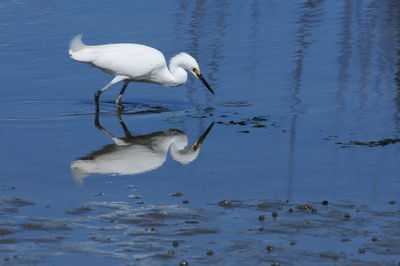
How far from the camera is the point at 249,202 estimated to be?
7.13 metres

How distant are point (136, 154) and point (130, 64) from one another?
2.10m

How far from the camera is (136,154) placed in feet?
28.7

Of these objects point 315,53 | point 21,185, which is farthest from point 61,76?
point 21,185

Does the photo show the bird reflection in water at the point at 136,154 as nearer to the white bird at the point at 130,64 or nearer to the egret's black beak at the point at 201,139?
the egret's black beak at the point at 201,139

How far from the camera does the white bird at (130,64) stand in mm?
10617

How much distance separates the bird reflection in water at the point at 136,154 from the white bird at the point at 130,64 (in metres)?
0.97

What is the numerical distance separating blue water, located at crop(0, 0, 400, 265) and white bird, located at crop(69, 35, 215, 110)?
0.25m

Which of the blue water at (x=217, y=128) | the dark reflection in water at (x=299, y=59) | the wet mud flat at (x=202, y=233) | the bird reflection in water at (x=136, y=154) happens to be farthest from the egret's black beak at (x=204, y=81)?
the wet mud flat at (x=202, y=233)

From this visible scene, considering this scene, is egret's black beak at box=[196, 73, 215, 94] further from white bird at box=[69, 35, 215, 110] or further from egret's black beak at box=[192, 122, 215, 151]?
egret's black beak at box=[192, 122, 215, 151]

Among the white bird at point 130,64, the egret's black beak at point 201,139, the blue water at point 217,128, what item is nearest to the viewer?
the blue water at point 217,128

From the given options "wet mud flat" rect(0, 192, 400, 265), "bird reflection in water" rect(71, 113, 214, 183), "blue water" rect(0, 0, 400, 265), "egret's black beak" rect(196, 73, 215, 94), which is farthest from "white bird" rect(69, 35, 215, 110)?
"wet mud flat" rect(0, 192, 400, 265)

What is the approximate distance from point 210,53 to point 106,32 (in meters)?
1.79

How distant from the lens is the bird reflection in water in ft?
26.7

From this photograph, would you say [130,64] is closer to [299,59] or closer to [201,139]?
[201,139]
